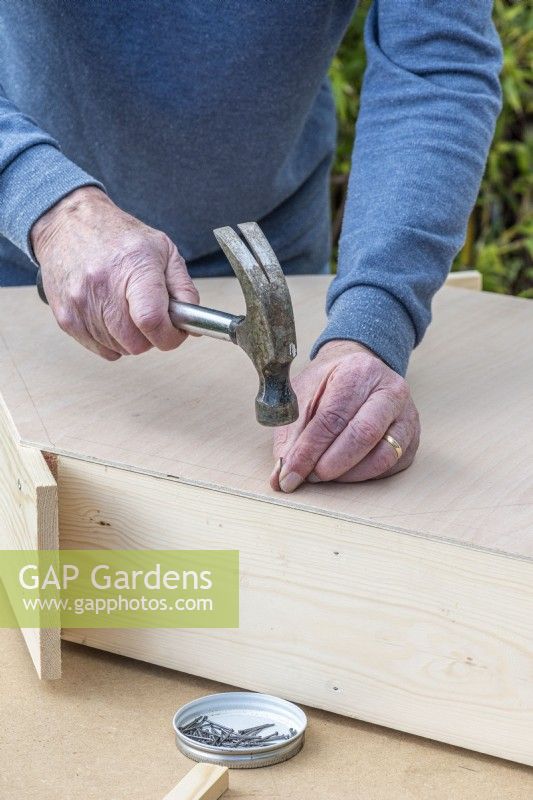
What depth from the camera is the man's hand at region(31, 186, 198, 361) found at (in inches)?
48.2

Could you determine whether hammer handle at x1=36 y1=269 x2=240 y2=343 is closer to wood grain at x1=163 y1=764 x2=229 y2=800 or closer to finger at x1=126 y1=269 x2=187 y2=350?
finger at x1=126 y1=269 x2=187 y2=350

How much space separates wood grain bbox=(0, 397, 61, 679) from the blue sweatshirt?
0.31m

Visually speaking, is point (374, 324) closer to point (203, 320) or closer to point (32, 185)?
point (203, 320)

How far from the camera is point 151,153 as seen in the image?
5.80 ft

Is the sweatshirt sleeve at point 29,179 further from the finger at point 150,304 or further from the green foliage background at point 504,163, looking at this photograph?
the green foliage background at point 504,163

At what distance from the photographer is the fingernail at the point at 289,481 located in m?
1.14

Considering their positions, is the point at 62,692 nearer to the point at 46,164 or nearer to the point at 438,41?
the point at 46,164

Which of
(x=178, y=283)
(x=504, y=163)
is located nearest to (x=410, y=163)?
(x=178, y=283)

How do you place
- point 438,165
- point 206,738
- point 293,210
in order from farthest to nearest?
point 293,210 < point 438,165 < point 206,738

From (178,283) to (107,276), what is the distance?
0.29 feet

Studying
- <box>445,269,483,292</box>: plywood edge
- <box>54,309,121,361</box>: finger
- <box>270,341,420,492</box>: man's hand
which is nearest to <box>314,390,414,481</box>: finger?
<box>270,341,420,492</box>: man's hand

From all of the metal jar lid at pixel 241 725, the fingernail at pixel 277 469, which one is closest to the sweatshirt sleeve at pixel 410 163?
the fingernail at pixel 277 469

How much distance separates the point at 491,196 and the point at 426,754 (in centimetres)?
344

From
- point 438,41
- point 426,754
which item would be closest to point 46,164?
point 438,41
